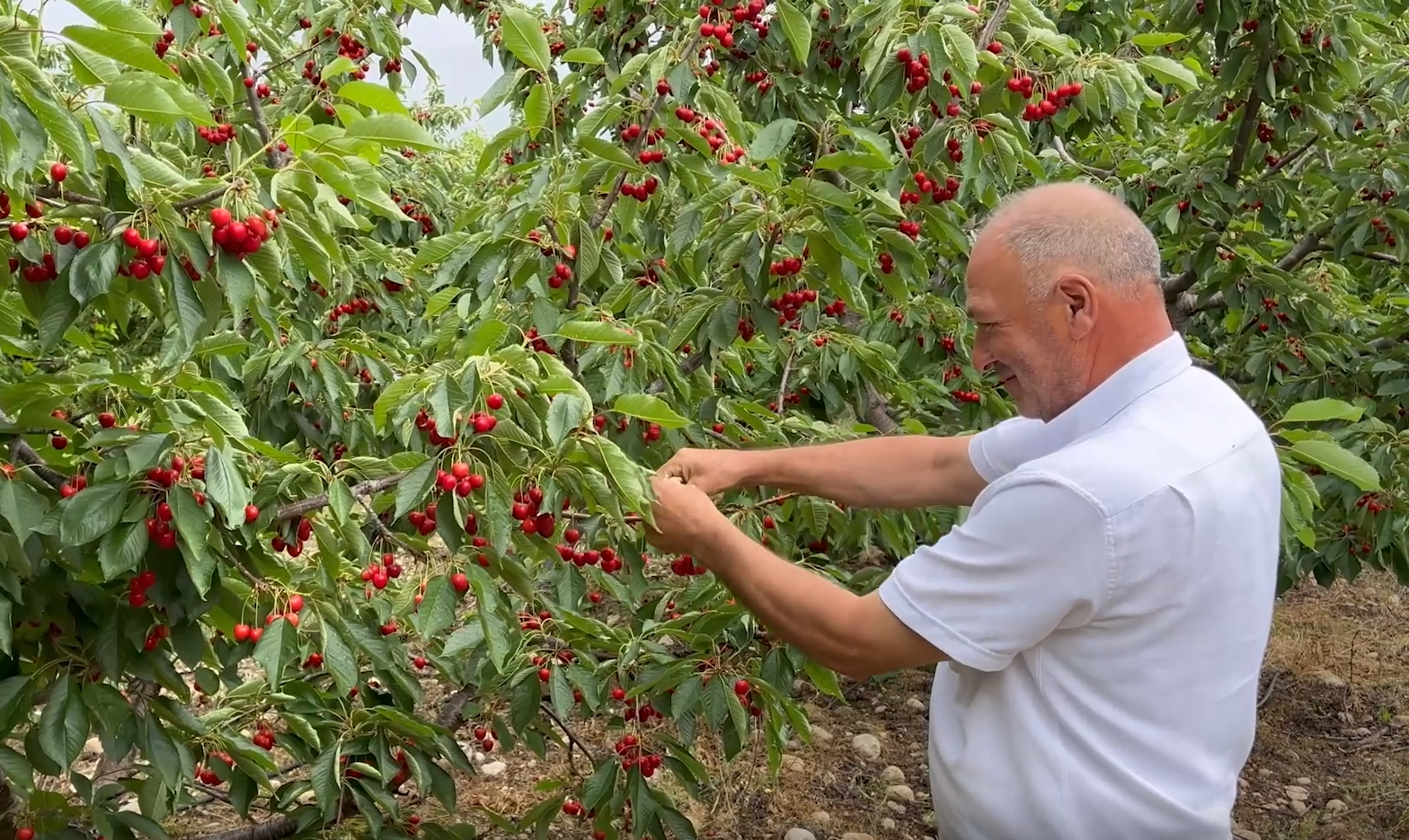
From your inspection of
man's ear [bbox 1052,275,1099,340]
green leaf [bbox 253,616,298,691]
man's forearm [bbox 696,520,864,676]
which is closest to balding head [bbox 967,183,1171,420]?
man's ear [bbox 1052,275,1099,340]

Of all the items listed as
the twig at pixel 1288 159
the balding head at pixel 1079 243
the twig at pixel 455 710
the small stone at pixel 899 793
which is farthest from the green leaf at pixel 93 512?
the twig at pixel 1288 159

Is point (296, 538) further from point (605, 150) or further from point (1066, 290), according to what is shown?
point (1066, 290)

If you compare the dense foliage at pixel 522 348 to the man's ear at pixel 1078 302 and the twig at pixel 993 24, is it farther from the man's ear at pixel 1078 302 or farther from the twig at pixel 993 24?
the man's ear at pixel 1078 302

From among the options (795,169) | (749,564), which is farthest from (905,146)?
(749,564)

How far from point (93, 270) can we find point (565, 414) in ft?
2.44

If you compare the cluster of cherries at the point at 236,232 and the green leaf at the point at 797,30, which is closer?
the cluster of cherries at the point at 236,232

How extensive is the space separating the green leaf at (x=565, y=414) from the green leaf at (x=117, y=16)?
0.76m

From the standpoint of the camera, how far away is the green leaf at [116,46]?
164 centimetres

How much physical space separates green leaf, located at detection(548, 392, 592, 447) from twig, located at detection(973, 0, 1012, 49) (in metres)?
1.62

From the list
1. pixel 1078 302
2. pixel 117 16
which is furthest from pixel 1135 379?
pixel 117 16

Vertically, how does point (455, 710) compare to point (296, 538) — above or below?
below

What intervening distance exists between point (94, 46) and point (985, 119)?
1927mm

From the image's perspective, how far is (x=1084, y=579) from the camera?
1.71m

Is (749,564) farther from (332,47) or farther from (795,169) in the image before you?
(332,47)
